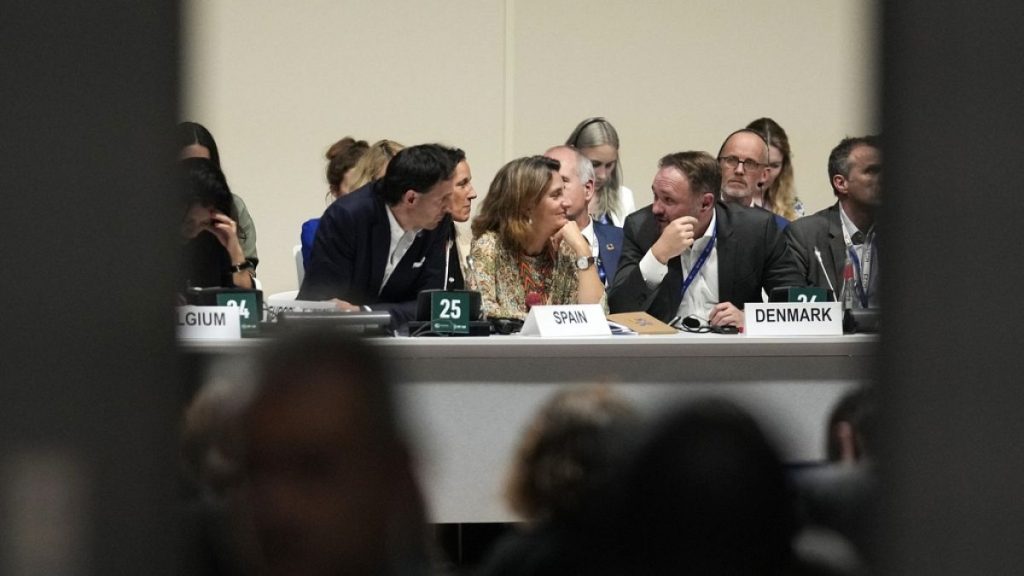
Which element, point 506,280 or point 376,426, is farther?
point 506,280

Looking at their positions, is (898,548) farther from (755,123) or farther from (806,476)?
(755,123)

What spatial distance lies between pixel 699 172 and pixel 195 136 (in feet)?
10.9

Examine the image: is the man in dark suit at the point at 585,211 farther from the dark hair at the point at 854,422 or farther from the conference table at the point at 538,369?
the dark hair at the point at 854,422

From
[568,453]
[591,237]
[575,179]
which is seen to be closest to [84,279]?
[568,453]

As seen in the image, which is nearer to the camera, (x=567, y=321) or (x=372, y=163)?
(x=567, y=321)

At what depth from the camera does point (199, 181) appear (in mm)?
840

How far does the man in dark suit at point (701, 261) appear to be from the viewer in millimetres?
3939

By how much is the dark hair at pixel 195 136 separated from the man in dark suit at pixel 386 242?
303 centimetres

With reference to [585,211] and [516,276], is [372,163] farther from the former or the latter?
[516,276]

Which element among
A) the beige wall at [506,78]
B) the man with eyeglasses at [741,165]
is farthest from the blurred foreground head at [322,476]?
the beige wall at [506,78]

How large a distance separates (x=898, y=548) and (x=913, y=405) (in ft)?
0.23

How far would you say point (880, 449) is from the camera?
712 millimetres

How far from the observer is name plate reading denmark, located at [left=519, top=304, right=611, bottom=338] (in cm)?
311

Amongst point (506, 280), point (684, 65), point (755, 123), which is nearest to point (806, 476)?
point (506, 280)
